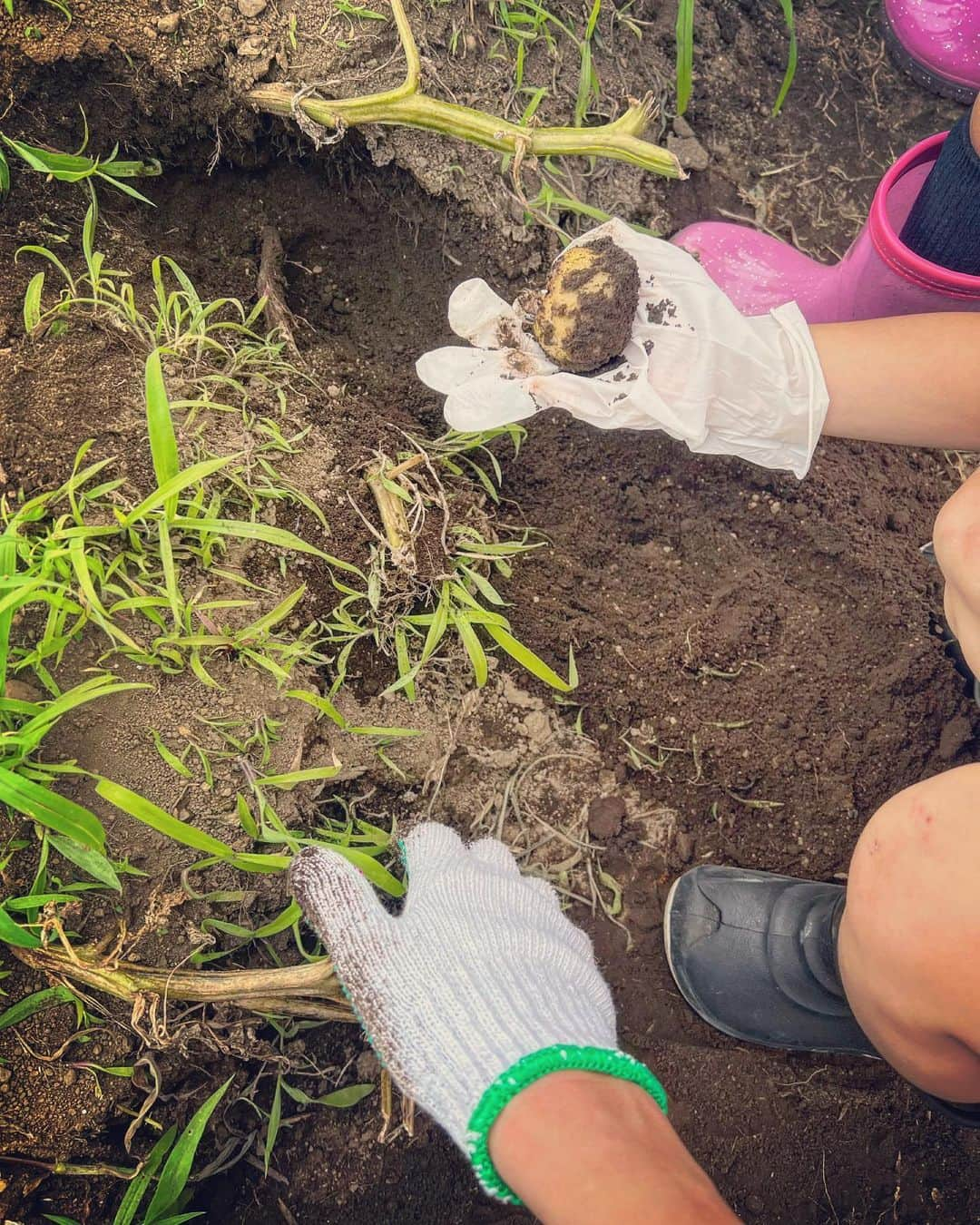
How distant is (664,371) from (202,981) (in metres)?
1.18

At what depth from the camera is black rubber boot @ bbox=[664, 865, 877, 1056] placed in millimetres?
1318

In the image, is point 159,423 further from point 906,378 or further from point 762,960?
point 762,960

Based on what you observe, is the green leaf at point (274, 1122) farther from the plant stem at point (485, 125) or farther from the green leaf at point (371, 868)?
the plant stem at point (485, 125)

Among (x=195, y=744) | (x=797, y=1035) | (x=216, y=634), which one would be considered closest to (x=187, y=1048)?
(x=195, y=744)

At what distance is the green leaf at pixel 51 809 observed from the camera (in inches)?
37.7

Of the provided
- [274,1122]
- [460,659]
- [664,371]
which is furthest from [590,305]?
[274,1122]

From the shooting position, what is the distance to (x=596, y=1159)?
2.61 ft

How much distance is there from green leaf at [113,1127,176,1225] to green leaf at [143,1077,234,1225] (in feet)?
0.04

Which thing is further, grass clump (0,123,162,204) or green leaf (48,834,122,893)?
grass clump (0,123,162,204)

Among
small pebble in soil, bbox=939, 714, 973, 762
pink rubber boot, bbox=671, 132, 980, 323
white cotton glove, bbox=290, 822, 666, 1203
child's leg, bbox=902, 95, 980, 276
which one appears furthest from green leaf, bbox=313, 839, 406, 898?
child's leg, bbox=902, 95, 980, 276

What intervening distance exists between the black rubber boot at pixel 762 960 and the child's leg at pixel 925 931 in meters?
0.16

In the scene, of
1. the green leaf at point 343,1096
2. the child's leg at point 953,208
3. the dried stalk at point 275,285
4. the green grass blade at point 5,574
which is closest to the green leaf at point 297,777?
the green grass blade at point 5,574

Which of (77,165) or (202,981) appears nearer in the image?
(202,981)

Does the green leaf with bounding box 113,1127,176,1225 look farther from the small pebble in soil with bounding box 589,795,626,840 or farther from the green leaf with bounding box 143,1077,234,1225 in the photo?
the small pebble in soil with bounding box 589,795,626,840
